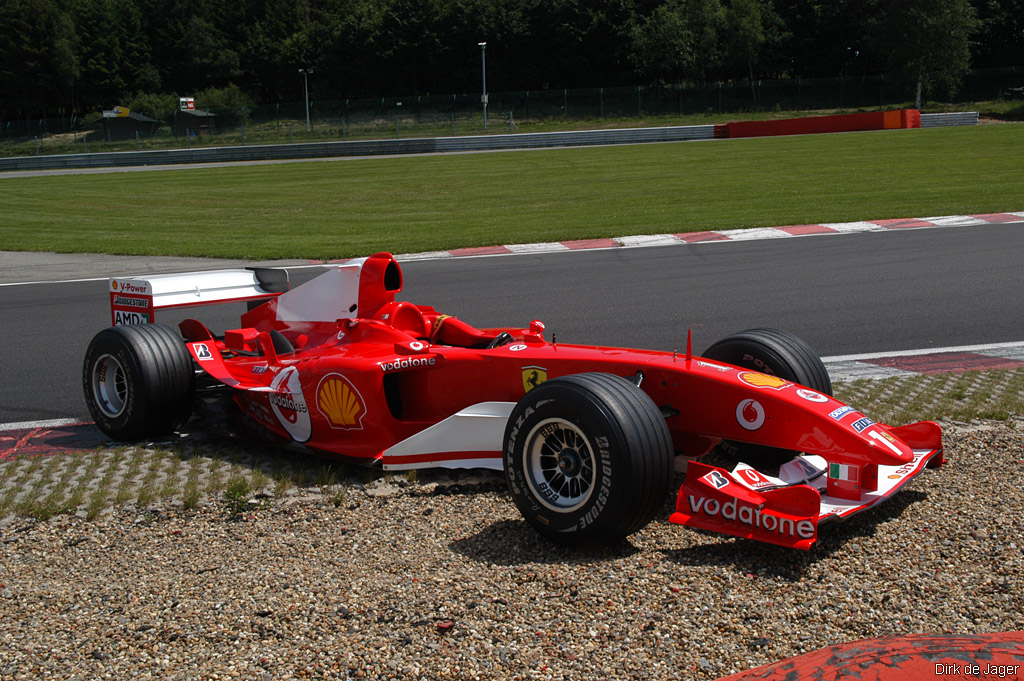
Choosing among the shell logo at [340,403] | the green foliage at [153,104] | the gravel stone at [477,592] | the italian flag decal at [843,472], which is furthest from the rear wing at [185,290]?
the green foliage at [153,104]

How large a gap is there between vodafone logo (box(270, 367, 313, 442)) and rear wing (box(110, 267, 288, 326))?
4.79 ft

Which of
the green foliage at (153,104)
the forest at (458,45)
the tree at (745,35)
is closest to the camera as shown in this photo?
the tree at (745,35)

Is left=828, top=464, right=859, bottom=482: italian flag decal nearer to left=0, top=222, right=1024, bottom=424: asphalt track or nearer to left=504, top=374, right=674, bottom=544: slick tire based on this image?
left=504, top=374, right=674, bottom=544: slick tire

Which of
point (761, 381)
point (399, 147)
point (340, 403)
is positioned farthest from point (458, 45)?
point (761, 381)

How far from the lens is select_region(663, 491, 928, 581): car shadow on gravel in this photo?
153 inches

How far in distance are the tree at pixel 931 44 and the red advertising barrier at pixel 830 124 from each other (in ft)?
56.3

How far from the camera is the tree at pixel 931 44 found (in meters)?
59.2

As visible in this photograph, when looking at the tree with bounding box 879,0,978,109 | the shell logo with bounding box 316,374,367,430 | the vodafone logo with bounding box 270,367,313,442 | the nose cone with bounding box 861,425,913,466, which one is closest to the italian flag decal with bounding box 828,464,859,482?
the nose cone with bounding box 861,425,913,466

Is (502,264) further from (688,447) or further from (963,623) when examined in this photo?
(963,623)

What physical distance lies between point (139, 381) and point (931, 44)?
63.5 metres

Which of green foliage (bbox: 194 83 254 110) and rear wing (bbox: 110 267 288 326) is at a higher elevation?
green foliage (bbox: 194 83 254 110)

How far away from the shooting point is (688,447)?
15.6 feet

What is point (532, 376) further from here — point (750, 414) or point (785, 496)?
point (785, 496)

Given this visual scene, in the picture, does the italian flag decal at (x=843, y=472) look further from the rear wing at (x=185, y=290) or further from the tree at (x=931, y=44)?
the tree at (x=931, y=44)
